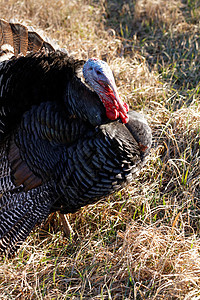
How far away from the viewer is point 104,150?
2725 mm

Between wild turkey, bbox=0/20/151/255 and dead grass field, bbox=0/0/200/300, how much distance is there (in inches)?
14.8

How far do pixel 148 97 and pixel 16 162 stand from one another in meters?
2.03

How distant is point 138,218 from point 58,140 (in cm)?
114

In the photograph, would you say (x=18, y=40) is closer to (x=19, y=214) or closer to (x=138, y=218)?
(x=19, y=214)

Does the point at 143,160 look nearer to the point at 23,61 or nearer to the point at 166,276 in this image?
the point at 166,276

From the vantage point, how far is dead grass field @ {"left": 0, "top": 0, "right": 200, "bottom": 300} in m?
2.68

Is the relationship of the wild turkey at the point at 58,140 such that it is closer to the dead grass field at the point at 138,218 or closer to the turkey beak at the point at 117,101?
the turkey beak at the point at 117,101

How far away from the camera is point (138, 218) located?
3.36 m

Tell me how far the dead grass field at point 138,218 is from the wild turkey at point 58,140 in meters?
0.37

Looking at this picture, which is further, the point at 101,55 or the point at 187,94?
the point at 101,55

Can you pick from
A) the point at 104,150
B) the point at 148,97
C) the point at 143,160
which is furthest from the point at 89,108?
the point at 148,97

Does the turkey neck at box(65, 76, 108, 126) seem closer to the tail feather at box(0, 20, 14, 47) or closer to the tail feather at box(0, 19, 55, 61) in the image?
the tail feather at box(0, 19, 55, 61)

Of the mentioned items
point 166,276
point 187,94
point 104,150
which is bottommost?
point 166,276

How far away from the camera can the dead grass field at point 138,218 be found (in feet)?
8.79
